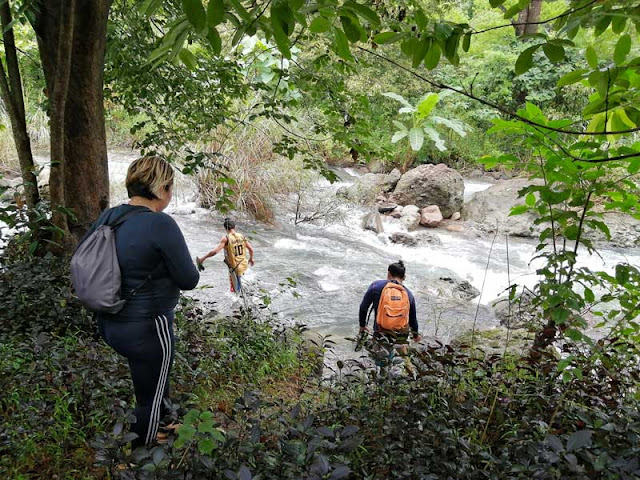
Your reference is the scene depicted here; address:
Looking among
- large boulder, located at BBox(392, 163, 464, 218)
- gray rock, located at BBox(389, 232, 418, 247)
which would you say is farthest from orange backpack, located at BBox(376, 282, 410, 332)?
large boulder, located at BBox(392, 163, 464, 218)

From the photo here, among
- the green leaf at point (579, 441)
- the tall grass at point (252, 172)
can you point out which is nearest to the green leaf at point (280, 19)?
the green leaf at point (579, 441)

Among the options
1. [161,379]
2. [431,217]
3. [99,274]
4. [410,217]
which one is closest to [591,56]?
[99,274]

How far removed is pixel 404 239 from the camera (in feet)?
38.2

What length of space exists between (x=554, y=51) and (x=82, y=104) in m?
3.94

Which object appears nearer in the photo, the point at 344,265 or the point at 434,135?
the point at 434,135

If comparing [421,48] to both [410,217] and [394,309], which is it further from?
[410,217]

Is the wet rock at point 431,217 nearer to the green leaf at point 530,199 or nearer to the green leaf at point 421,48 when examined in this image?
the green leaf at point 530,199

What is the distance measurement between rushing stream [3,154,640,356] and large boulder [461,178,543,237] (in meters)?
0.50

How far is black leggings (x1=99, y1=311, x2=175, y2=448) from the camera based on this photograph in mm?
2137

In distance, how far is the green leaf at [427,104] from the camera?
4.30 ft

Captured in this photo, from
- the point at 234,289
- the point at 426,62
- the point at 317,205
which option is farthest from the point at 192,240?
the point at 426,62

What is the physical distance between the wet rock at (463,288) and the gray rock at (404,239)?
8.19 feet

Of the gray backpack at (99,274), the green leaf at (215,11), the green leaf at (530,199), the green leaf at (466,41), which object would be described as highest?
A: the green leaf at (466,41)

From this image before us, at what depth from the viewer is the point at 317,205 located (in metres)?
12.8
